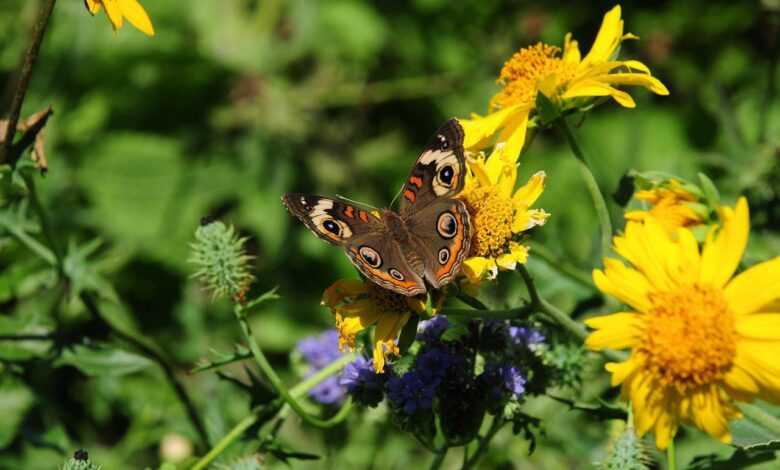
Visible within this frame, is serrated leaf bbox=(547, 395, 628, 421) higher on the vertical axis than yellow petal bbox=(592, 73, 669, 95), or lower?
lower

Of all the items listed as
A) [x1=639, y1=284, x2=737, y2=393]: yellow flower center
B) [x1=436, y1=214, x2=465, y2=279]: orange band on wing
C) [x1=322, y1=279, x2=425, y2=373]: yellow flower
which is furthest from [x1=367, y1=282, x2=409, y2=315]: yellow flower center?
[x1=639, y1=284, x2=737, y2=393]: yellow flower center

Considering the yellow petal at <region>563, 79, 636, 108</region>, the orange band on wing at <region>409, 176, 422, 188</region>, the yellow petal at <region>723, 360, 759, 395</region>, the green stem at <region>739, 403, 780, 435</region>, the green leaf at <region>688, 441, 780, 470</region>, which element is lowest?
the green leaf at <region>688, 441, 780, 470</region>

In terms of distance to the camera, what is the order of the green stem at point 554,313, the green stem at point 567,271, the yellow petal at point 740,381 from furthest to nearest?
the green stem at point 567,271 < the green stem at point 554,313 < the yellow petal at point 740,381

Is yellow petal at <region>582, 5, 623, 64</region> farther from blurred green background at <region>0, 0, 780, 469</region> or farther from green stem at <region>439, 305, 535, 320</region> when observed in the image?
blurred green background at <region>0, 0, 780, 469</region>

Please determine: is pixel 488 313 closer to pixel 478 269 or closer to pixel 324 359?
pixel 478 269

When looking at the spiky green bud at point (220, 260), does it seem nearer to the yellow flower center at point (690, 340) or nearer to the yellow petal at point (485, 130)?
the yellow petal at point (485, 130)

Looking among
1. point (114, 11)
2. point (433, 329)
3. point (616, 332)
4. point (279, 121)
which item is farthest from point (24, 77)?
point (279, 121)

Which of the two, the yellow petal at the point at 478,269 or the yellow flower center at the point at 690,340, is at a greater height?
the yellow petal at the point at 478,269

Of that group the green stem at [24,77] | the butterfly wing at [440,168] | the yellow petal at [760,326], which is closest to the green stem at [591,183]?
the butterfly wing at [440,168]
